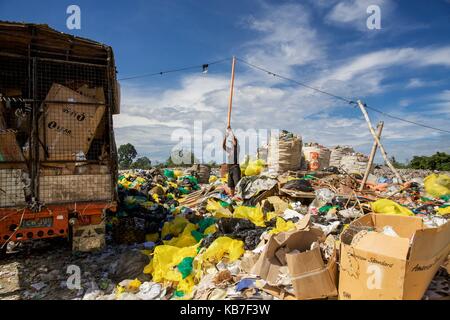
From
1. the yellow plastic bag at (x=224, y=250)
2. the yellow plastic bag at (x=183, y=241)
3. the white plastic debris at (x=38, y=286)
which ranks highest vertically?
the yellow plastic bag at (x=224, y=250)

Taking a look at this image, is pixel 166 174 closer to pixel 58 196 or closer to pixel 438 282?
pixel 58 196

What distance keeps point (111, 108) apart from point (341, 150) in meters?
9.17

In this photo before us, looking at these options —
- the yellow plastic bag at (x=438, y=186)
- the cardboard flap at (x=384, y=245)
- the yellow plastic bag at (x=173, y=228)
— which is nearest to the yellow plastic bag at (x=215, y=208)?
the yellow plastic bag at (x=173, y=228)

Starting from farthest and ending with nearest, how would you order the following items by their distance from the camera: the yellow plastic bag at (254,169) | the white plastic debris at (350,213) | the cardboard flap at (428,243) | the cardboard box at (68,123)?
the yellow plastic bag at (254,169) → the white plastic debris at (350,213) → the cardboard box at (68,123) → the cardboard flap at (428,243)

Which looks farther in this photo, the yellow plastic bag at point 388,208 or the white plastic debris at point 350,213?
the white plastic debris at point 350,213

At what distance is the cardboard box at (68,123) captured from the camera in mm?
3979

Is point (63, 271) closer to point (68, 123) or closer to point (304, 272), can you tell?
point (68, 123)

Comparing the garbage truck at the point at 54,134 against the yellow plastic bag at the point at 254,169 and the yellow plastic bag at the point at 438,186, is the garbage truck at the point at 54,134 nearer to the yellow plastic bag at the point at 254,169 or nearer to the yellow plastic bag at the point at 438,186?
the yellow plastic bag at the point at 254,169

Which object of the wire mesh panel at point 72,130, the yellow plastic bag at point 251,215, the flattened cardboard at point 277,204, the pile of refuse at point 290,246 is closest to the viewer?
the pile of refuse at point 290,246

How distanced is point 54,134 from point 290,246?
3.24 m

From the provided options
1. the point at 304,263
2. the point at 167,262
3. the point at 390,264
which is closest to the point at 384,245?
the point at 390,264

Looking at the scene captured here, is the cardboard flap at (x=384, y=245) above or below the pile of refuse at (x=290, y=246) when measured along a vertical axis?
above

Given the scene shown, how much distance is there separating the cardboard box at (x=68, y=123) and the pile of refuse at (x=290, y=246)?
1455mm
